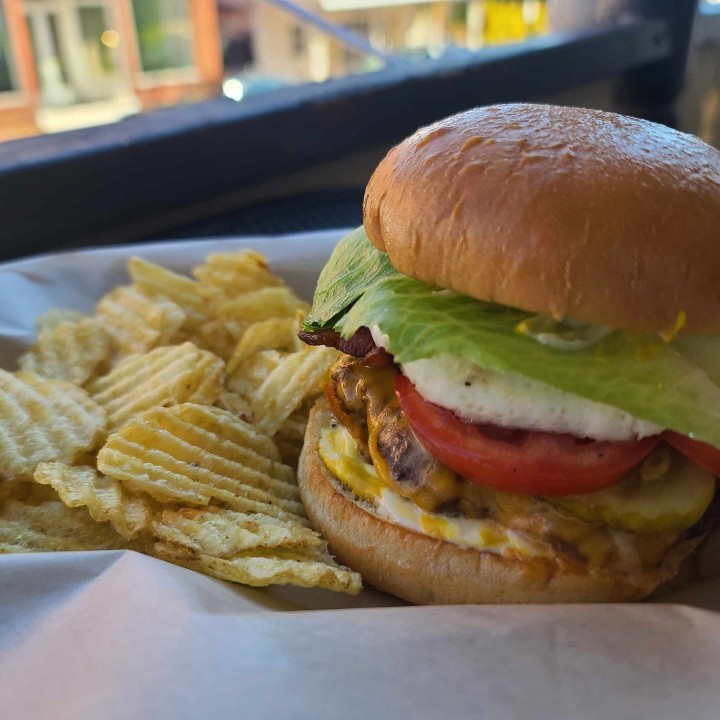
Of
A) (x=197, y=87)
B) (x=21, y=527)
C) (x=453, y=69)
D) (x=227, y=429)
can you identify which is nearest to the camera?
(x=21, y=527)

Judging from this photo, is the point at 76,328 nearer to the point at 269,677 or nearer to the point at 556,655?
the point at 269,677

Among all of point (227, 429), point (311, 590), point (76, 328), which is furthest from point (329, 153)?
point (311, 590)

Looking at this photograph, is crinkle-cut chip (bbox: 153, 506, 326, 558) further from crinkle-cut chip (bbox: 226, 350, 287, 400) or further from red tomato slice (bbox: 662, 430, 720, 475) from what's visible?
red tomato slice (bbox: 662, 430, 720, 475)

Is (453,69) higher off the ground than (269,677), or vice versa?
(453,69)

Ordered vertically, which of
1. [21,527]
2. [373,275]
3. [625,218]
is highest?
[625,218]

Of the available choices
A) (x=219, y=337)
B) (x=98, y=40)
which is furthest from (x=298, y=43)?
(x=219, y=337)

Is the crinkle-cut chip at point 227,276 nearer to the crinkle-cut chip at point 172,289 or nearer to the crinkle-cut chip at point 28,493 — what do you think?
the crinkle-cut chip at point 172,289

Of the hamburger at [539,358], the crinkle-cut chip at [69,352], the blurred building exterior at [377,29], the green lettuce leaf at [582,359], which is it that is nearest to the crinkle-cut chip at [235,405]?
the crinkle-cut chip at [69,352]

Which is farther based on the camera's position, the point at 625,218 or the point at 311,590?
the point at 311,590
